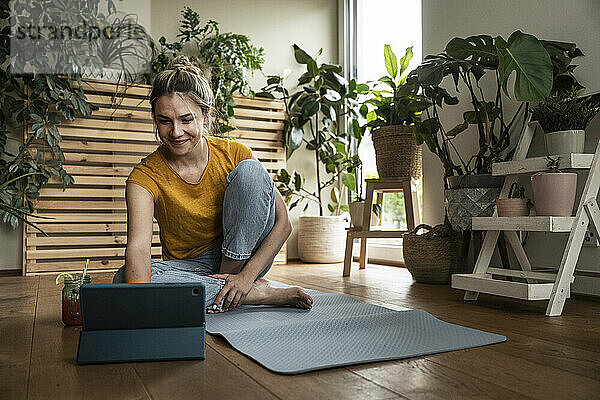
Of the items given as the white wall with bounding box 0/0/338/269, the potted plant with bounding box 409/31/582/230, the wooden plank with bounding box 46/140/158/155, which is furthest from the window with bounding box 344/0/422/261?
the wooden plank with bounding box 46/140/158/155

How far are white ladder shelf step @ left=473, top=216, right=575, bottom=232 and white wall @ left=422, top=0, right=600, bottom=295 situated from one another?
1.55 feet

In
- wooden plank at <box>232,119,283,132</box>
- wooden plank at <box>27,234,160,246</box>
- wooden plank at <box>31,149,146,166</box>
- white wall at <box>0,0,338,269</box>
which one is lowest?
wooden plank at <box>27,234,160,246</box>

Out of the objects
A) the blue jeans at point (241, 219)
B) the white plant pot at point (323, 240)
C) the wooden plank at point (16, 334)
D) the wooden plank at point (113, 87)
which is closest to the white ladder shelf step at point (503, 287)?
the blue jeans at point (241, 219)

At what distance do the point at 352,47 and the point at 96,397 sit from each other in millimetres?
3922

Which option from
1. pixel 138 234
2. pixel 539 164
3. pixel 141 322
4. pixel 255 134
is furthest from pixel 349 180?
pixel 141 322

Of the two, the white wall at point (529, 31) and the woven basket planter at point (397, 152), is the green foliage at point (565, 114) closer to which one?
the white wall at point (529, 31)

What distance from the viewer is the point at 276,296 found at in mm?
1921

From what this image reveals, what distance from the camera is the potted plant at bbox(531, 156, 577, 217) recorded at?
1.98m

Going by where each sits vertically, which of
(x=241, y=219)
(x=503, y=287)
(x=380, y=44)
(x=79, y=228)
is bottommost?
(x=503, y=287)

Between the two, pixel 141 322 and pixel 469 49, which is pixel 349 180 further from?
pixel 141 322

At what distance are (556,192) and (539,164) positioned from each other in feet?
0.44

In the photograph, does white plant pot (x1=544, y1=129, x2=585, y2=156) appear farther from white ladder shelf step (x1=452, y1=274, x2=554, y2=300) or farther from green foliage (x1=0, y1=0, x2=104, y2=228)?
green foliage (x1=0, y1=0, x2=104, y2=228)

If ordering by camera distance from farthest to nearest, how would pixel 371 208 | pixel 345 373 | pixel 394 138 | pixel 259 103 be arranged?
1. pixel 259 103
2. pixel 371 208
3. pixel 394 138
4. pixel 345 373

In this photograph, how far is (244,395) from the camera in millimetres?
1095
